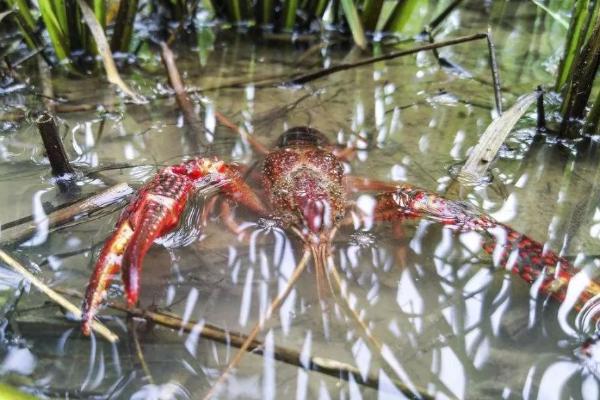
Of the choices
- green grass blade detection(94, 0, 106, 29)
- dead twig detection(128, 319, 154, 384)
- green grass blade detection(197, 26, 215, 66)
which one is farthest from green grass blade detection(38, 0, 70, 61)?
dead twig detection(128, 319, 154, 384)

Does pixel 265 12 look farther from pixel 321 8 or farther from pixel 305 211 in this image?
pixel 305 211

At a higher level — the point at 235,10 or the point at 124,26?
the point at 235,10

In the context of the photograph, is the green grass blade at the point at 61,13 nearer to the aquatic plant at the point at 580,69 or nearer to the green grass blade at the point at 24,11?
the green grass blade at the point at 24,11

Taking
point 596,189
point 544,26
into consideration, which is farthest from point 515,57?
point 596,189

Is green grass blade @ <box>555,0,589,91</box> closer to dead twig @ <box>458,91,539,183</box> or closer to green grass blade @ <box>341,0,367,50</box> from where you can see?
dead twig @ <box>458,91,539,183</box>

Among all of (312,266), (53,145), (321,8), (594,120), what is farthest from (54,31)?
(594,120)

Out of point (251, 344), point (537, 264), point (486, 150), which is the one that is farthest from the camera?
point (486, 150)

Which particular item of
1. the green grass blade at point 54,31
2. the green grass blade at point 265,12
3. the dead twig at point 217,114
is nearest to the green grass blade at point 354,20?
the green grass blade at point 265,12

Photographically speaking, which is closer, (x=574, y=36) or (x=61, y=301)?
(x=61, y=301)
